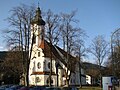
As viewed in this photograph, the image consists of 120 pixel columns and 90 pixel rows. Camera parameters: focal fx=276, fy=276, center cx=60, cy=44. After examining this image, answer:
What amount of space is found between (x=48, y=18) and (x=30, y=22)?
156 inches

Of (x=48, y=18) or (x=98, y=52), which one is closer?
(x=48, y=18)

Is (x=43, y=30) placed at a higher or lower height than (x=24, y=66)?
higher

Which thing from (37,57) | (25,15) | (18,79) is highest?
(25,15)

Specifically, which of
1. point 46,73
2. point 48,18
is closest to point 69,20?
point 48,18

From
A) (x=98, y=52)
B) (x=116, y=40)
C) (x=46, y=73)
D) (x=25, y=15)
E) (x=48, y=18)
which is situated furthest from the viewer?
(x=46, y=73)

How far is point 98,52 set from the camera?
70.8 metres

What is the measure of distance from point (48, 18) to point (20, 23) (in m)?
5.76

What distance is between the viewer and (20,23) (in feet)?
155

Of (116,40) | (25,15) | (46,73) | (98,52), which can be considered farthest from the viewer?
(46,73)

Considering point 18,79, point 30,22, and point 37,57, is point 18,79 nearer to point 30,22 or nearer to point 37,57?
point 37,57

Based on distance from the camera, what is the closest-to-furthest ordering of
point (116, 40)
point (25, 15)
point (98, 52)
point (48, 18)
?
point (25, 15)
point (48, 18)
point (116, 40)
point (98, 52)

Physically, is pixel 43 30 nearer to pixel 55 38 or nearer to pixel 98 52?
pixel 55 38

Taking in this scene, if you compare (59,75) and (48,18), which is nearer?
(48,18)

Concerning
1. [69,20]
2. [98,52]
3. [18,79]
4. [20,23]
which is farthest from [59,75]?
[20,23]
